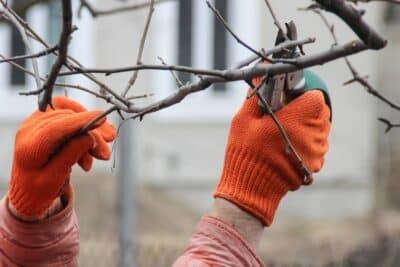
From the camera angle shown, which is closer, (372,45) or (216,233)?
(372,45)

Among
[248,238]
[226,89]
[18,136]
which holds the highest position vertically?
[18,136]

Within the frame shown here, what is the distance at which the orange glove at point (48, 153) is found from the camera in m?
2.35

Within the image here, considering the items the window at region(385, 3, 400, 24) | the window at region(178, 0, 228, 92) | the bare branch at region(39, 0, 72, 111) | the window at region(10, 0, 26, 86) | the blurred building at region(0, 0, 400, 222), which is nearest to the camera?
the bare branch at region(39, 0, 72, 111)

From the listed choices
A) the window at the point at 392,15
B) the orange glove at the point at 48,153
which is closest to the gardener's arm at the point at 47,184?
the orange glove at the point at 48,153

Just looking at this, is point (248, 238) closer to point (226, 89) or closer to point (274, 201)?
point (274, 201)

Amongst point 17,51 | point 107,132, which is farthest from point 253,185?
point 17,51

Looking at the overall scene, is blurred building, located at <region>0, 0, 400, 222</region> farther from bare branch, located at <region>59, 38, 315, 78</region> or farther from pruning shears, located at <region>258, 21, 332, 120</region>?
bare branch, located at <region>59, 38, 315, 78</region>

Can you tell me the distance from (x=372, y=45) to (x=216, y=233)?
0.55 m

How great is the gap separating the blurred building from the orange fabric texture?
37.8ft

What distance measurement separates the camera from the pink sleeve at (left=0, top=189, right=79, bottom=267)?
247cm

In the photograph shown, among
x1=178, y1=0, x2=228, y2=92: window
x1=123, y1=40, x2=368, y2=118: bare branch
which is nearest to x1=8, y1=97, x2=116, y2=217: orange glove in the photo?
x1=123, y1=40, x2=368, y2=118: bare branch

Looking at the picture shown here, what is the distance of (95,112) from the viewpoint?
7.72 feet

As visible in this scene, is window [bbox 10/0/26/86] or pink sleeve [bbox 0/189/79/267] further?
window [bbox 10/0/26/86]

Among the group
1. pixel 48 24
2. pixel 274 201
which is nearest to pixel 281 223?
pixel 48 24
